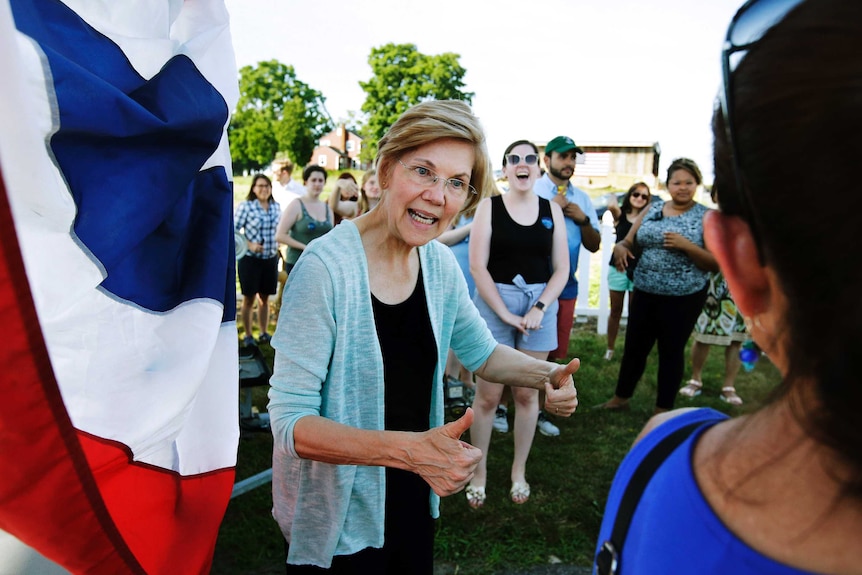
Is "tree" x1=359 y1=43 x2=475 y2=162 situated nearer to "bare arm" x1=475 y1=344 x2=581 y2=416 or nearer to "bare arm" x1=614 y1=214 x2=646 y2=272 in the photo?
"bare arm" x1=614 y1=214 x2=646 y2=272

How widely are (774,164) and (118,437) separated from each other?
4.02ft

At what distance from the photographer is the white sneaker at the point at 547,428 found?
15.7ft

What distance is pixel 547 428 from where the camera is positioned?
4820mm

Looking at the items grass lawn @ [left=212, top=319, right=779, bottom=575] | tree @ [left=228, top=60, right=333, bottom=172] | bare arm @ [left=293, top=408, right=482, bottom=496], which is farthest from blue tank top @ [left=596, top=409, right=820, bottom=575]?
tree @ [left=228, top=60, right=333, bottom=172]

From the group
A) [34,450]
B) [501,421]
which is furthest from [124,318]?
[501,421]

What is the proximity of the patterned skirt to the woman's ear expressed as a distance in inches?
205

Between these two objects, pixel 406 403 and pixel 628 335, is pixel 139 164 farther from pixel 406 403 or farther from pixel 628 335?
pixel 628 335

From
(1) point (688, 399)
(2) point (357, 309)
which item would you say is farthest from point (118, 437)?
(1) point (688, 399)

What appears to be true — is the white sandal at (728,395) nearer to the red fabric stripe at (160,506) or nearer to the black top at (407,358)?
the black top at (407,358)

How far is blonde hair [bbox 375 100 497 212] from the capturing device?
1.76 metres

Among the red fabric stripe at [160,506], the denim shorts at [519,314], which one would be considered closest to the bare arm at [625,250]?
the denim shorts at [519,314]

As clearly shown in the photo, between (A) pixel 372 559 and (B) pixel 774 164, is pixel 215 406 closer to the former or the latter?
(A) pixel 372 559

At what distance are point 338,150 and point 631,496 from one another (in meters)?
72.8

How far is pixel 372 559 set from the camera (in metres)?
1.77
